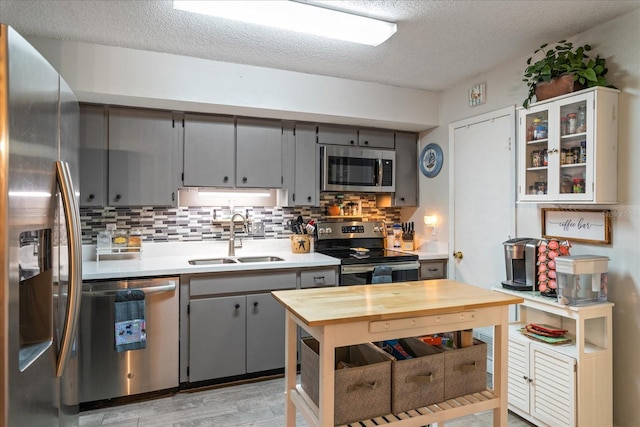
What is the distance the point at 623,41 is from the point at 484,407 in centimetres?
219

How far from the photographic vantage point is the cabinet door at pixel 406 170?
4.05 meters

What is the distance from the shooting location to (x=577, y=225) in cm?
254

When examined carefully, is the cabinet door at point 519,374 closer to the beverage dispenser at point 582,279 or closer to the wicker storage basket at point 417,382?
the beverage dispenser at point 582,279

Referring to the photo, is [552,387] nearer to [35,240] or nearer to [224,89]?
[35,240]

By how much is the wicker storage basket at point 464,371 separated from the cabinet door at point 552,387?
678 millimetres

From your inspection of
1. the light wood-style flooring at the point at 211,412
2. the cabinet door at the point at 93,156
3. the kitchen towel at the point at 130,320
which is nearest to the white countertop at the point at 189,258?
the kitchen towel at the point at 130,320

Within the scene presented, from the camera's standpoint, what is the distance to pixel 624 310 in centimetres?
230

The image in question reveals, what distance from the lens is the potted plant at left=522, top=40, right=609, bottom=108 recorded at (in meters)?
2.34

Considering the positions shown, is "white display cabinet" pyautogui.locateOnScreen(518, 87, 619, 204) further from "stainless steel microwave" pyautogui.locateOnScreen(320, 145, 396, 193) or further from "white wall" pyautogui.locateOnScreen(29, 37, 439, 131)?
"stainless steel microwave" pyautogui.locateOnScreen(320, 145, 396, 193)

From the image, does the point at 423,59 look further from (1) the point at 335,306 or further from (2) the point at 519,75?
(1) the point at 335,306

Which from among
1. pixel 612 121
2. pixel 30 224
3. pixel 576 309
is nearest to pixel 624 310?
pixel 576 309

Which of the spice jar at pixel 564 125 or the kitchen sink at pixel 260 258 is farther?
the kitchen sink at pixel 260 258

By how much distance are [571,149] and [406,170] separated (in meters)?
1.80

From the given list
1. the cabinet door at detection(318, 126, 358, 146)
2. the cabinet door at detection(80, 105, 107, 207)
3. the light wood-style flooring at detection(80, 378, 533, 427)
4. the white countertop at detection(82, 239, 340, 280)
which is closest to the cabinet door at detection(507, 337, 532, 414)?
the light wood-style flooring at detection(80, 378, 533, 427)
